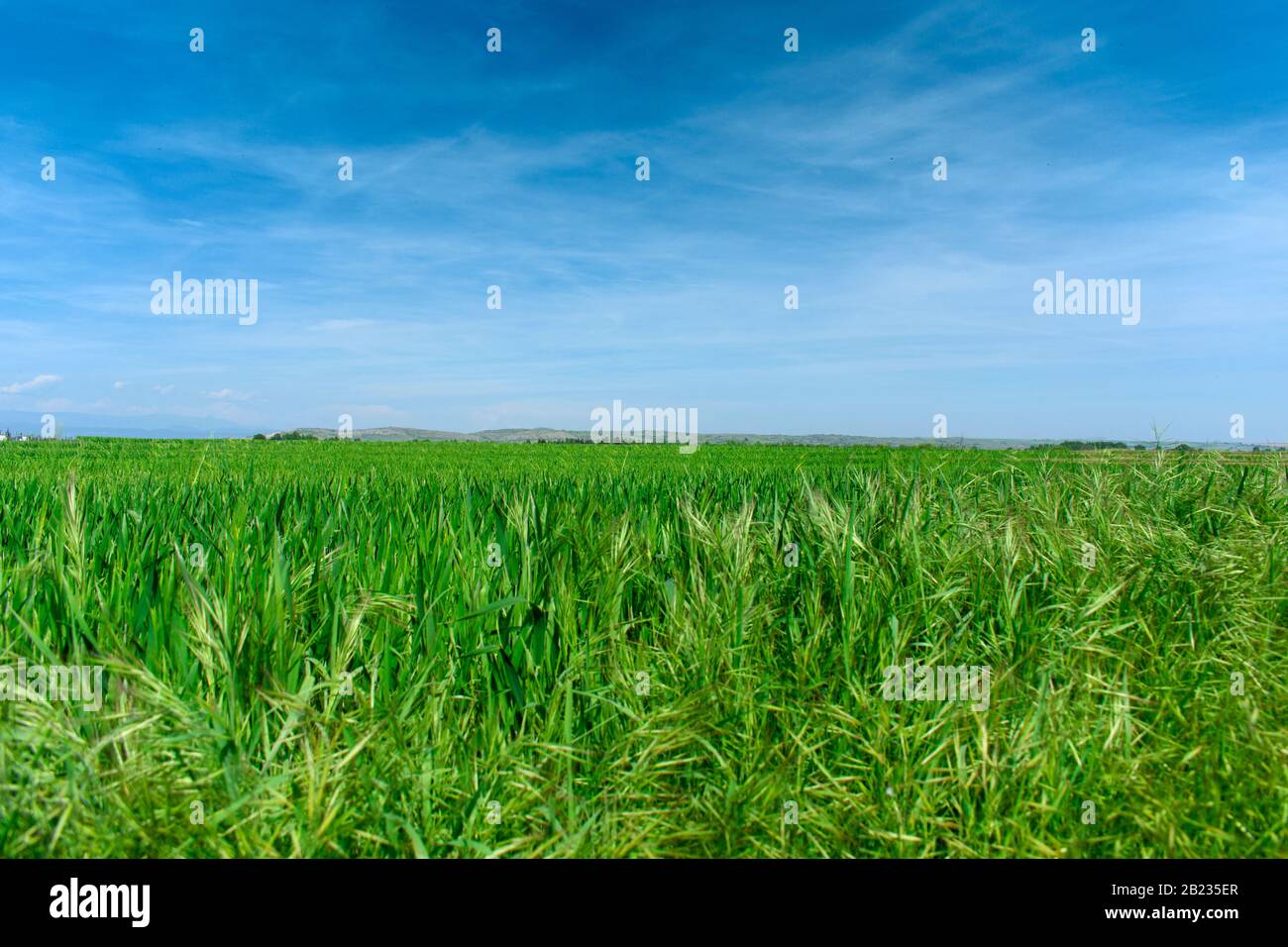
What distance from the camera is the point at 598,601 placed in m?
3.15

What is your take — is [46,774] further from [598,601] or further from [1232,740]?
[1232,740]

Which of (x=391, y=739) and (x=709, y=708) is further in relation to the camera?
(x=709, y=708)

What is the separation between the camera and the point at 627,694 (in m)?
2.70

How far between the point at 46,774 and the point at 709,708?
6.49ft

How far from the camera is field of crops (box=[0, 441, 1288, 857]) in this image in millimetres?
2092

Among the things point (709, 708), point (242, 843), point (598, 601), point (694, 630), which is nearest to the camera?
point (242, 843)

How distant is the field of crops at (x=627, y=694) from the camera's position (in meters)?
2.09

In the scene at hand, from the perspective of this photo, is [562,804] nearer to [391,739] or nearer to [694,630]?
[391,739]

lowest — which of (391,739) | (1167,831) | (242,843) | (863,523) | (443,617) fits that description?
(1167,831)

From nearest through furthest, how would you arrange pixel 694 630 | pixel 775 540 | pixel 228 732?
pixel 228 732 < pixel 694 630 < pixel 775 540

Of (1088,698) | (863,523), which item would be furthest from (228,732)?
(863,523)

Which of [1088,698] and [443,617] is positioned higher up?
[443,617]
